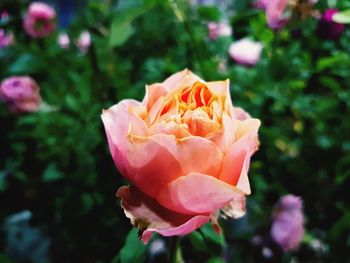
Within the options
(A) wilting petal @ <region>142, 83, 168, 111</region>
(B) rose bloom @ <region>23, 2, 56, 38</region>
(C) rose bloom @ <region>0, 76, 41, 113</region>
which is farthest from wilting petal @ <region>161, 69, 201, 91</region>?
(B) rose bloom @ <region>23, 2, 56, 38</region>

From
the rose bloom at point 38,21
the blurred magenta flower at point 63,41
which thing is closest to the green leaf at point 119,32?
the rose bloom at point 38,21

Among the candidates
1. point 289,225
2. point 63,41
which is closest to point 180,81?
point 289,225

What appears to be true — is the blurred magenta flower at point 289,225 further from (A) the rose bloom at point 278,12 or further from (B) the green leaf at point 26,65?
(B) the green leaf at point 26,65

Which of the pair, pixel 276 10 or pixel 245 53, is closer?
pixel 276 10

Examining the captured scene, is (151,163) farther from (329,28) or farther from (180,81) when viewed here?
(329,28)

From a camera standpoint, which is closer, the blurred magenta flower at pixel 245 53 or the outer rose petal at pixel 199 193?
the outer rose petal at pixel 199 193

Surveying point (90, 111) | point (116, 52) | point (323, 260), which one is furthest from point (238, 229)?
point (116, 52)

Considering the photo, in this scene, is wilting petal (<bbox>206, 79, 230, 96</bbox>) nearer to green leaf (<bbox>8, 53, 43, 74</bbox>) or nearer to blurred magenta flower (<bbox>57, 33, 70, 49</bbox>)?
green leaf (<bbox>8, 53, 43, 74</bbox>)

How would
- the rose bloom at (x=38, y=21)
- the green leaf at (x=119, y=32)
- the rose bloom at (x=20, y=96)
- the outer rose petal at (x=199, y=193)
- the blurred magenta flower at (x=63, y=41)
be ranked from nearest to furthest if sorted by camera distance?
the outer rose petal at (x=199, y=193), the green leaf at (x=119, y=32), the rose bloom at (x=20, y=96), the rose bloom at (x=38, y=21), the blurred magenta flower at (x=63, y=41)
